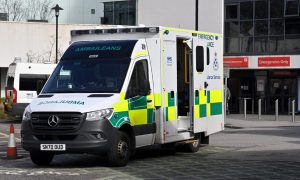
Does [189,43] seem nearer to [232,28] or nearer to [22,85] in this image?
[22,85]

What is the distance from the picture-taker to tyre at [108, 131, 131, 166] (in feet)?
40.1

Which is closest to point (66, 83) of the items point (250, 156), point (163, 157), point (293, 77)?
point (163, 157)

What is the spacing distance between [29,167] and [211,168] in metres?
3.70

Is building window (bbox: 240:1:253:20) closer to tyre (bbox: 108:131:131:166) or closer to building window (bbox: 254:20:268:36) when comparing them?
building window (bbox: 254:20:268:36)

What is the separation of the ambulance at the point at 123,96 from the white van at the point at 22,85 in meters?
14.5

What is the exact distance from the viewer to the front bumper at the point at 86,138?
11930 mm

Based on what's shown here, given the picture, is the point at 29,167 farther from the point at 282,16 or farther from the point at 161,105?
the point at 282,16

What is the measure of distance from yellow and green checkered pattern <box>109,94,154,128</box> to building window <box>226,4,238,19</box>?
25512 mm

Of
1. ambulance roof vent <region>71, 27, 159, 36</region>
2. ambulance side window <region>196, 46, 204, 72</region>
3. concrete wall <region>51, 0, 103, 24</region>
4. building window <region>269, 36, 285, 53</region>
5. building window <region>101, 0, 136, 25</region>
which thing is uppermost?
concrete wall <region>51, 0, 103, 24</region>

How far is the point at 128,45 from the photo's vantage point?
13336 millimetres

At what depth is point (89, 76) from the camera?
13125 mm

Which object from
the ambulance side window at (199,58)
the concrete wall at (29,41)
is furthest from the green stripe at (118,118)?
the concrete wall at (29,41)

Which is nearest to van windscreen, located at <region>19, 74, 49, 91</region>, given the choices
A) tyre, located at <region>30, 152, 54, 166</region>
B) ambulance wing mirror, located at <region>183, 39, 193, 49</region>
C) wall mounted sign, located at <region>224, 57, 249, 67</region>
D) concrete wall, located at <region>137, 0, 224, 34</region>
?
wall mounted sign, located at <region>224, 57, 249, 67</region>

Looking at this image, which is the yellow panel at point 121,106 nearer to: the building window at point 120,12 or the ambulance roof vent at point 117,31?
the ambulance roof vent at point 117,31
